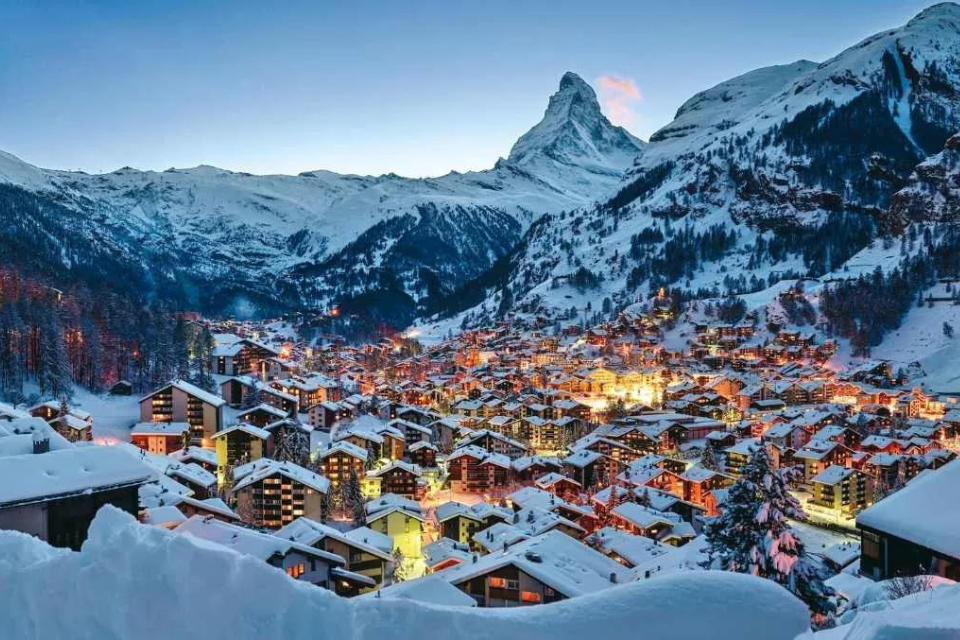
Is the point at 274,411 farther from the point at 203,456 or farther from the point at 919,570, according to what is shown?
the point at 919,570

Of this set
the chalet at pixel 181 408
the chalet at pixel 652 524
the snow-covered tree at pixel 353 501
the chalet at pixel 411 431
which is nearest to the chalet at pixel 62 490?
the snow-covered tree at pixel 353 501

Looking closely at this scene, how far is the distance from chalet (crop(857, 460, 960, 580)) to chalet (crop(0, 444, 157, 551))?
14.2 metres

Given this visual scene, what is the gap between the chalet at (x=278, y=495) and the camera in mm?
32000

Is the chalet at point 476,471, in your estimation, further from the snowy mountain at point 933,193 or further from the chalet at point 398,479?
the snowy mountain at point 933,193

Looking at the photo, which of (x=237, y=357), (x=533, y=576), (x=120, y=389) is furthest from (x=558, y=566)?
(x=237, y=357)

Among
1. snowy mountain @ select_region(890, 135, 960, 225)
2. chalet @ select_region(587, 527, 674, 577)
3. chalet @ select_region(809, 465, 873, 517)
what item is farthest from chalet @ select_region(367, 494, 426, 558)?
snowy mountain @ select_region(890, 135, 960, 225)

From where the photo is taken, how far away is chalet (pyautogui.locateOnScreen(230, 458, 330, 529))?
3200 centimetres

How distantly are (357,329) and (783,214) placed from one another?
323ft

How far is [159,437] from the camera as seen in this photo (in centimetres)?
4000

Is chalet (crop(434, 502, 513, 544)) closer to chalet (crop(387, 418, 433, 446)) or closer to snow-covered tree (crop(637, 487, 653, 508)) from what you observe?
snow-covered tree (crop(637, 487, 653, 508))

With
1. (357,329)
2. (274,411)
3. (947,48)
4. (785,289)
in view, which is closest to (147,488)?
(274,411)

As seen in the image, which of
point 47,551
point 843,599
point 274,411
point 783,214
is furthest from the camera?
point 783,214

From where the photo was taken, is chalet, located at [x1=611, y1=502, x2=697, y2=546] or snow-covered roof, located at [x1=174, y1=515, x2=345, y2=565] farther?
chalet, located at [x1=611, y1=502, x2=697, y2=546]

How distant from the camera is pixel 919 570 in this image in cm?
886
